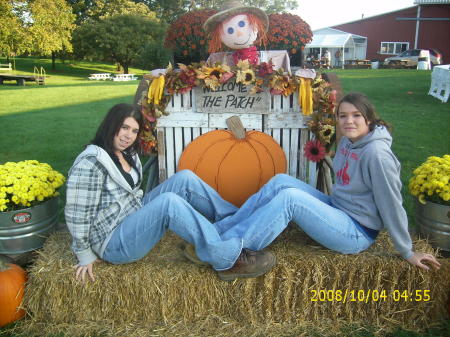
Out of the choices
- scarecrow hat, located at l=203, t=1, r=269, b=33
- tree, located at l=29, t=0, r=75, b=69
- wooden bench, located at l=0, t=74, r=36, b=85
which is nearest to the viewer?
scarecrow hat, located at l=203, t=1, r=269, b=33

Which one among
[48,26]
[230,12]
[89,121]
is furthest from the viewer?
[48,26]

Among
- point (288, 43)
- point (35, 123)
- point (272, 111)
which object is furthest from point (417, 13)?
point (272, 111)

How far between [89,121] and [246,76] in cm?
612

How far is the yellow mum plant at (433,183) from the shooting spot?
2557mm

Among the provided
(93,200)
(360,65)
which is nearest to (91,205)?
(93,200)

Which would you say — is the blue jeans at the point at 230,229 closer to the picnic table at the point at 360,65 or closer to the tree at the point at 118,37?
the picnic table at the point at 360,65

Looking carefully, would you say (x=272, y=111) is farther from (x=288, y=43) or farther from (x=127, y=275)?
(x=288, y=43)

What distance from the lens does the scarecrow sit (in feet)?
12.4

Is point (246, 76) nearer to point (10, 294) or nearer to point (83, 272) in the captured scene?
point (83, 272)

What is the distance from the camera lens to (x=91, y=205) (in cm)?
226

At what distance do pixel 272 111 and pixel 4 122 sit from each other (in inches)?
281

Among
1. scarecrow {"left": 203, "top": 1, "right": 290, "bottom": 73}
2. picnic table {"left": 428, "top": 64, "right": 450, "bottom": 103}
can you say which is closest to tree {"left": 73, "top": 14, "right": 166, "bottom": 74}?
picnic table {"left": 428, "top": 64, "right": 450, "bottom": 103}

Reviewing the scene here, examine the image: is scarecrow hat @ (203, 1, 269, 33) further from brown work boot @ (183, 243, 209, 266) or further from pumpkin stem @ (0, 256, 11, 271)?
pumpkin stem @ (0, 256, 11, 271)

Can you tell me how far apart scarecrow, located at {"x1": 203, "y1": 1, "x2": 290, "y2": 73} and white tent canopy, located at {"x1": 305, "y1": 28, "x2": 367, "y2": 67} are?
29154mm
